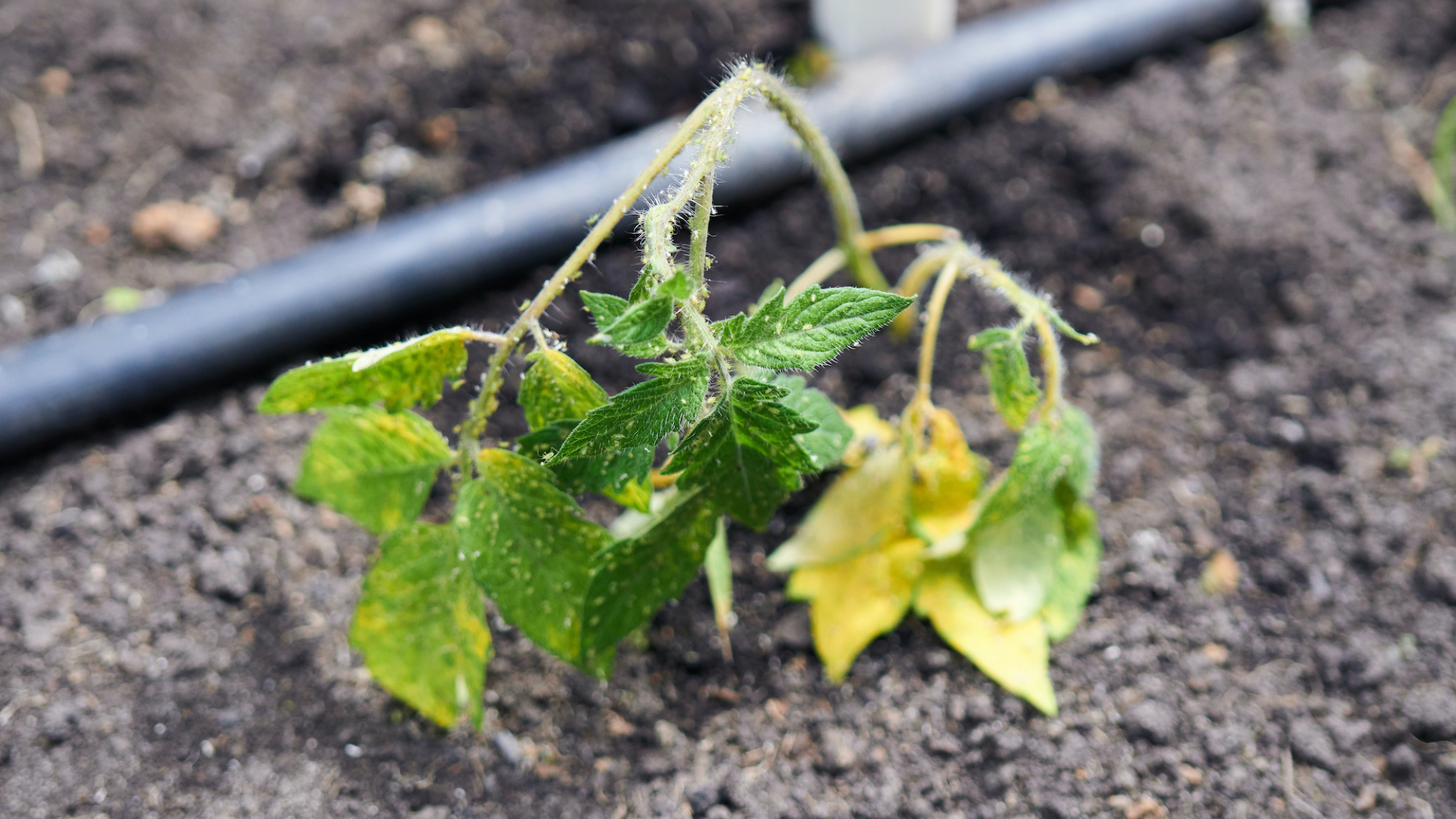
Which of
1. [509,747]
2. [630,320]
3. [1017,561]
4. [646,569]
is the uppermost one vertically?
[630,320]

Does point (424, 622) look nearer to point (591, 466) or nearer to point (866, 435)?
point (591, 466)

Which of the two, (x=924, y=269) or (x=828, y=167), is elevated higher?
(x=828, y=167)

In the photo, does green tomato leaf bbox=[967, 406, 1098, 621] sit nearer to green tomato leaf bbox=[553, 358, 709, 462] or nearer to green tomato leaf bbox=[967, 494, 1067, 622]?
green tomato leaf bbox=[967, 494, 1067, 622]

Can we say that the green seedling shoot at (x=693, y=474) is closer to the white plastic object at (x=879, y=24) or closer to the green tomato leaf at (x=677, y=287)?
the green tomato leaf at (x=677, y=287)

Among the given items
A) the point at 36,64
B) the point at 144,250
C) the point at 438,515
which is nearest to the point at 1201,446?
the point at 438,515

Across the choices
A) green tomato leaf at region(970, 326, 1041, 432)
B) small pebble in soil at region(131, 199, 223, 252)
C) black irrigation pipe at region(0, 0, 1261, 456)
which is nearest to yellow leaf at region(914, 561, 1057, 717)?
green tomato leaf at region(970, 326, 1041, 432)

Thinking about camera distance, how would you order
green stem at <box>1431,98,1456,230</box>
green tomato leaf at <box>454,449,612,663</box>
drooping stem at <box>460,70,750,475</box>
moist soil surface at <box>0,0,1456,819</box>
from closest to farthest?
drooping stem at <box>460,70,750,475</box> < green tomato leaf at <box>454,449,612,663</box> < moist soil surface at <box>0,0,1456,819</box> < green stem at <box>1431,98,1456,230</box>

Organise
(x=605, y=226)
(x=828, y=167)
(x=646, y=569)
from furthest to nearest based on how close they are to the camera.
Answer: (x=828, y=167), (x=646, y=569), (x=605, y=226)

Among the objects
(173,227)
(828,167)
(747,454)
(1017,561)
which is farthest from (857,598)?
(173,227)
